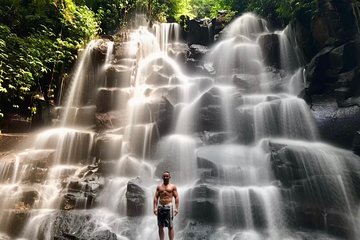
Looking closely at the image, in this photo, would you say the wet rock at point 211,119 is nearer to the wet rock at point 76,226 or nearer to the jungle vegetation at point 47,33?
the wet rock at point 76,226

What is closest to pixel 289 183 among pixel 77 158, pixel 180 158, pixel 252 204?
pixel 252 204

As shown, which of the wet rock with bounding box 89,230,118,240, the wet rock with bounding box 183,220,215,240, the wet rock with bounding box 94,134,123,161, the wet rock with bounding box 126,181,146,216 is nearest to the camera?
the wet rock with bounding box 89,230,118,240

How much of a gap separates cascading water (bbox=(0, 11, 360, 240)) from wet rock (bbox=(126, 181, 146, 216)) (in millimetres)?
34

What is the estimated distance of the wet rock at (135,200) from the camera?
10188 millimetres

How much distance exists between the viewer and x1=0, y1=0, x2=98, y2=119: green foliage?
14.9m

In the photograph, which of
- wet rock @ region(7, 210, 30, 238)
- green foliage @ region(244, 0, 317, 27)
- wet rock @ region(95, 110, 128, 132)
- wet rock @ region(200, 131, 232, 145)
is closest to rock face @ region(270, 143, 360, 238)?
wet rock @ region(200, 131, 232, 145)

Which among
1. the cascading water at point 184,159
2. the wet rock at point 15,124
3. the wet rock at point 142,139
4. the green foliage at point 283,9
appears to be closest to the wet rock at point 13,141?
the cascading water at point 184,159

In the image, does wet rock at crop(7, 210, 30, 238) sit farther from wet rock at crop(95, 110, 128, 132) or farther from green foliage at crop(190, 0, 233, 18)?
green foliage at crop(190, 0, 233, 18)

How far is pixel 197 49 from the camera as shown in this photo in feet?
68.7

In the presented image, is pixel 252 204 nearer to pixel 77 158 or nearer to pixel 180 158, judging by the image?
pixel 180 158

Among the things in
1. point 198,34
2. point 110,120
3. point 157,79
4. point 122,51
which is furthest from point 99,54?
point 198,34

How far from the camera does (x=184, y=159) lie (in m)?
12.4

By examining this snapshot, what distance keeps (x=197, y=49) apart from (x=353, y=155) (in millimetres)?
12523

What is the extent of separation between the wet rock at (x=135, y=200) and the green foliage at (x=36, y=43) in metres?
7.84
